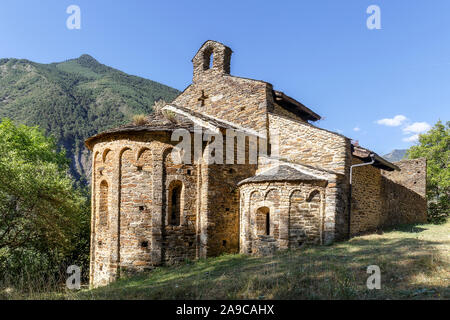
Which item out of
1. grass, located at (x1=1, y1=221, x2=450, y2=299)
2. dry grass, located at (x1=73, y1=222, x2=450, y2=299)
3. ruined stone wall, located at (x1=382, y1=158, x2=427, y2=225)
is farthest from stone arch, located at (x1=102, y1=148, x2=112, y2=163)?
ruined stone wall, located at (x1=382, y1=158, x2=427, y2=225)

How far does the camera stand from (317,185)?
10.7 metres

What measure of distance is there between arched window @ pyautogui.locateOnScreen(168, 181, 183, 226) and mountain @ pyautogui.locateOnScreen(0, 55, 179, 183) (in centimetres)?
4290

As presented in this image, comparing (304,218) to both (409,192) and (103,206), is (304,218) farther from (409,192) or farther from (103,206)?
(409,192)

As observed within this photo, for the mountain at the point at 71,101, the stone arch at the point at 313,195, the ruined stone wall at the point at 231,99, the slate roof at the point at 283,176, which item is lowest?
the stone arch at the point at 313,195

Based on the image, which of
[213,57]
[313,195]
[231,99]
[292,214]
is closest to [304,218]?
[292,214]

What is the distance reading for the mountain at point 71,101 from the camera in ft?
176

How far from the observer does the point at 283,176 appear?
10727mm

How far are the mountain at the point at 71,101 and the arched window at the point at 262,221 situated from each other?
1746 inches

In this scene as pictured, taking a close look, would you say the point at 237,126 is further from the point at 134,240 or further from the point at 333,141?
the point at 134,240

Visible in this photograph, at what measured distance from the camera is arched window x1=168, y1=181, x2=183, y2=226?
1125cm

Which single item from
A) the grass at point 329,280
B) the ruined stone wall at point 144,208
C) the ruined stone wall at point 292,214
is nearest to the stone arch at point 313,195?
the ruined stone wall at point 292,214

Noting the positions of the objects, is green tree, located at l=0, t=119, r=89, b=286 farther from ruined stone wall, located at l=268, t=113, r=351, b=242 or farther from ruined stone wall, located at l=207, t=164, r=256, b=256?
ruined stone wall, located at l=268, t=113, r=351, b=242

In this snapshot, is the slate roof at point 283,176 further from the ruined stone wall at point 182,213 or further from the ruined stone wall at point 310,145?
the ruined stone wall at point 182,213
